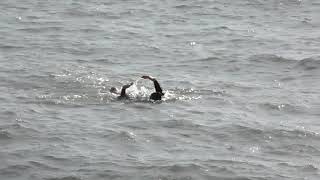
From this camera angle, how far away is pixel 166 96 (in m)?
22.3

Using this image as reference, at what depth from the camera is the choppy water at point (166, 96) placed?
1708 centimetres

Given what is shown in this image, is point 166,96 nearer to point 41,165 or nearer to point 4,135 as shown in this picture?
point 4,135

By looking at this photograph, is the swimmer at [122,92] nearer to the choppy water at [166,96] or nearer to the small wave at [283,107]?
the choppy water at [166,96]

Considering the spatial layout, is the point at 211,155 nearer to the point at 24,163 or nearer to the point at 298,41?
the point at 24,163

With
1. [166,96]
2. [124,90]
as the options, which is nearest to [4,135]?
[124,90]

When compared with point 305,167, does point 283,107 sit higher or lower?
lower

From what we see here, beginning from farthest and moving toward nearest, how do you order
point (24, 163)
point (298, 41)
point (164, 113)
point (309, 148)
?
point (298, 41)
point (164, 113)
point (309, 148)
point (24, 163)

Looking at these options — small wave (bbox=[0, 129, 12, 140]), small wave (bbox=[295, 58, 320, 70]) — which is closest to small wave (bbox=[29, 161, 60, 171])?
small wave (bbox=[0, 129, 12, 140])

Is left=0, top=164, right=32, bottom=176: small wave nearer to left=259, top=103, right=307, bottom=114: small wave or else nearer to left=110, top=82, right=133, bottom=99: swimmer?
left=110, top=82, right=133, bottom=99: swimmer

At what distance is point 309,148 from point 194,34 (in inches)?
573

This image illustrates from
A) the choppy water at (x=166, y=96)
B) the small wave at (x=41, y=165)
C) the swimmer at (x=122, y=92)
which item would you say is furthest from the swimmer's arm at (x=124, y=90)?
the small wave at (x=41, y=165)

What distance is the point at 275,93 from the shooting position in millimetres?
23016

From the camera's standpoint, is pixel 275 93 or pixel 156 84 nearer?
pixel 156 84

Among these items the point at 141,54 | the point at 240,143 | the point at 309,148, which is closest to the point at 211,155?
the point at 240,143
